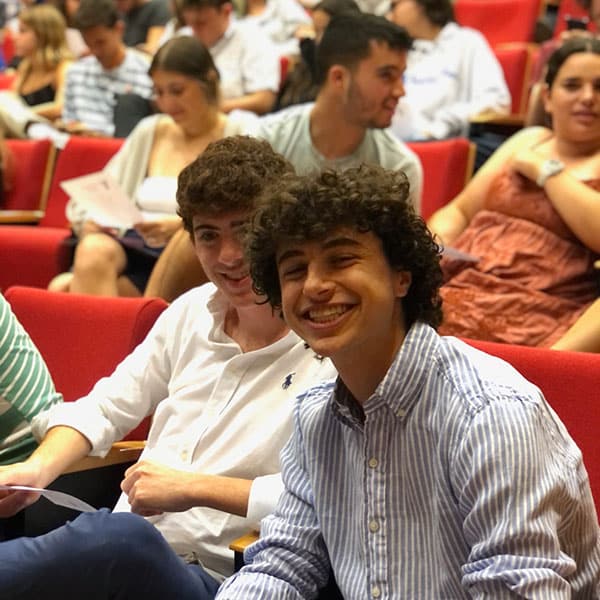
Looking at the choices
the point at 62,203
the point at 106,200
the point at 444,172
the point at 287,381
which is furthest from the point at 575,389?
the point at 62,203

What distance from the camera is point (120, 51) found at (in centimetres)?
456

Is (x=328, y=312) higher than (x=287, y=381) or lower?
higher

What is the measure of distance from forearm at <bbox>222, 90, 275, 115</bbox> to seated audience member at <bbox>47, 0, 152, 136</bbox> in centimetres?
32

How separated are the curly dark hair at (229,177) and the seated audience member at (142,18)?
4.12m

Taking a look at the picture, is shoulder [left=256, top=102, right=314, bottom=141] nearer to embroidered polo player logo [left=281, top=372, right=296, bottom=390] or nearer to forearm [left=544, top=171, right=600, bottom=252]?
forearm [left=544, top=171, right=600, bottom=252]

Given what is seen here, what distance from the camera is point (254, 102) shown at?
4379 mm

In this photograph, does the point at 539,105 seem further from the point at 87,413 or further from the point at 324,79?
the point at 87,413

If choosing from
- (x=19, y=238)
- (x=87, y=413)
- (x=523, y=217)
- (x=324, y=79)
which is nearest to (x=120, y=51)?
(x=19, y=238)

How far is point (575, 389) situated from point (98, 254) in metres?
1.63

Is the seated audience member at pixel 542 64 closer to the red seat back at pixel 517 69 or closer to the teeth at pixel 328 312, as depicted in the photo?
the red seat back at pixel 517 69

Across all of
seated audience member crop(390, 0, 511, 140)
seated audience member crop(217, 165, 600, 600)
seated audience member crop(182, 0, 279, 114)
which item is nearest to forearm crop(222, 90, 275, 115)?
seated audience member crop(182, 0, 279, 114)

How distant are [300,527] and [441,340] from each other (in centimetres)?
28

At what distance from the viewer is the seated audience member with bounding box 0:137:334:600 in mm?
1398

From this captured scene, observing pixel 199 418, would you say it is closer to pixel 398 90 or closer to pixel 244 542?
pixel 244 542
